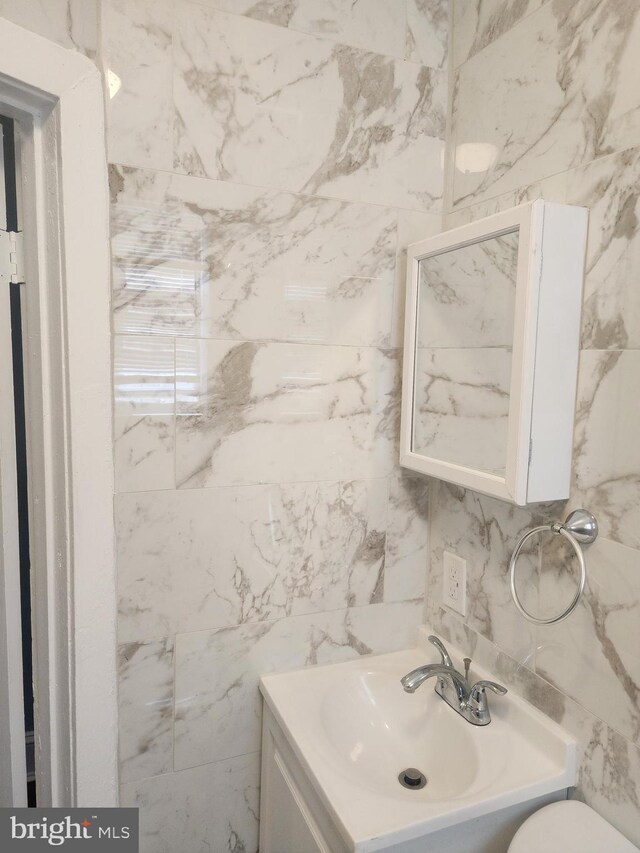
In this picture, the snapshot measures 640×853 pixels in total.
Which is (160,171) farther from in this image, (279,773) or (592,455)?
(279,773)

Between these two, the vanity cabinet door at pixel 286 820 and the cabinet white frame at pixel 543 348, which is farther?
the vanity cabinet door at pixel 286 820

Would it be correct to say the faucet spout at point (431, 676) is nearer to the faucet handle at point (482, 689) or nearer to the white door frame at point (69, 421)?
the faucet handle at point (482, 689)

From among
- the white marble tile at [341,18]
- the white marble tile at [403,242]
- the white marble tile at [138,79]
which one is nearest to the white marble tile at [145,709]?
the white marble tile at [403,242]

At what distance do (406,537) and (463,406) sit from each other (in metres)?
0.43

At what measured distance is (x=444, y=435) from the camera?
1230 millimetres

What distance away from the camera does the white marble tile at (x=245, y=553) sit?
1.21 metres

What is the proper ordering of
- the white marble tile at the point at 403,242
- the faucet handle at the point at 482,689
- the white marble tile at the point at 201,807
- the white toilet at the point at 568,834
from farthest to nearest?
1. the white marble tile at the point at 403,242
2. the white marble tile at the point at 201,807
3. the faucet handle at the point at 482,689
4. the white toilet at the point at 568,834

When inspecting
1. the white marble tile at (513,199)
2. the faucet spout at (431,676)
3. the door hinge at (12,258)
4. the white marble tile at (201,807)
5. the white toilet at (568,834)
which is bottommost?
the white marble tile at (201,807)

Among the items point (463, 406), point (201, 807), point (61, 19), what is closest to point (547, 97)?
point (463, 406)

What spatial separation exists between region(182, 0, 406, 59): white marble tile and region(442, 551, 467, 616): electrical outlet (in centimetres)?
118

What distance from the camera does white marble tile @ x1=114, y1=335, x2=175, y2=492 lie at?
3.78 feet

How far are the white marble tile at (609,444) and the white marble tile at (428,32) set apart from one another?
32.9 inches

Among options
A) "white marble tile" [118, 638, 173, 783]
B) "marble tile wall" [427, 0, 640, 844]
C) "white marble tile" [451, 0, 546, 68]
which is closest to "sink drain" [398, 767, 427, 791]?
"marble tile wall" [427, 0, 640, 844]

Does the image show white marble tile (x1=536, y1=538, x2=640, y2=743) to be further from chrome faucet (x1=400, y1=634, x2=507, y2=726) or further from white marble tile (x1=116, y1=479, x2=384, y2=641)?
white marble tile (x1=116, y1=479, x2=384, y2=641)
